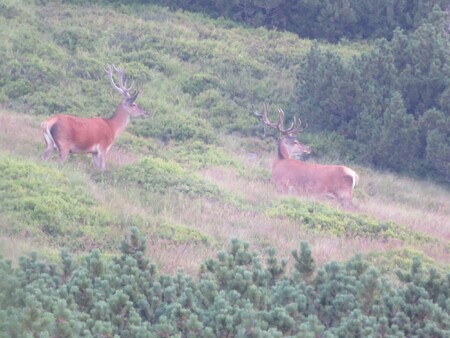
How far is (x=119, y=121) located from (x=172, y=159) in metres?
1.65

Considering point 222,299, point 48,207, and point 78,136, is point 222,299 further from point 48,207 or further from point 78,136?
point 78,136

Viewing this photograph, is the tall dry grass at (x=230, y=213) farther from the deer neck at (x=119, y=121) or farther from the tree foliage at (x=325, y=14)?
the tree foliage at (x=325, y=14)

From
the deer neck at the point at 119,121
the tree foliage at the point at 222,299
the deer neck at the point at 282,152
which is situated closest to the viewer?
the tree foliage at the point at 222,299

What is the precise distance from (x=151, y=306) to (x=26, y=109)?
12.0 m

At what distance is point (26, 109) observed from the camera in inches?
773

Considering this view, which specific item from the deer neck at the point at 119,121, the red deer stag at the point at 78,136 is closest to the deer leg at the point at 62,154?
the red deer stag at the point at 78,136

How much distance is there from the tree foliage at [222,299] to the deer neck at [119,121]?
292 inches

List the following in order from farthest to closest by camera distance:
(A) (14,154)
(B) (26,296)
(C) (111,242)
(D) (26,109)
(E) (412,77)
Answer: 1. (E) (412,77)
2. (D) (26,109)
3. (A) (14,154)
4. (C) (111,242)
5. (B) (26,296)

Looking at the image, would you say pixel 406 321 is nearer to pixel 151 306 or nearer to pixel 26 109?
pixel 151 306

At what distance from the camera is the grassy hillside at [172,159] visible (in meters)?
12.4

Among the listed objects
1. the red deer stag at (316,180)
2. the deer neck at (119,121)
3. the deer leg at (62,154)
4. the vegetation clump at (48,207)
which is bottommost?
the red deer stag at (316,180)

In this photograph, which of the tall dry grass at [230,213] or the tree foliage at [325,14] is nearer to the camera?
the tall dry grass at [230,213]

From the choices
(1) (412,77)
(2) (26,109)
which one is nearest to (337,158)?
(1) (412,77)

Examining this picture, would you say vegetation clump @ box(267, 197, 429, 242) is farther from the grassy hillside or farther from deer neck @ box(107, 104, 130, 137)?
deer neck @ box(107, 104, 130, 137)
